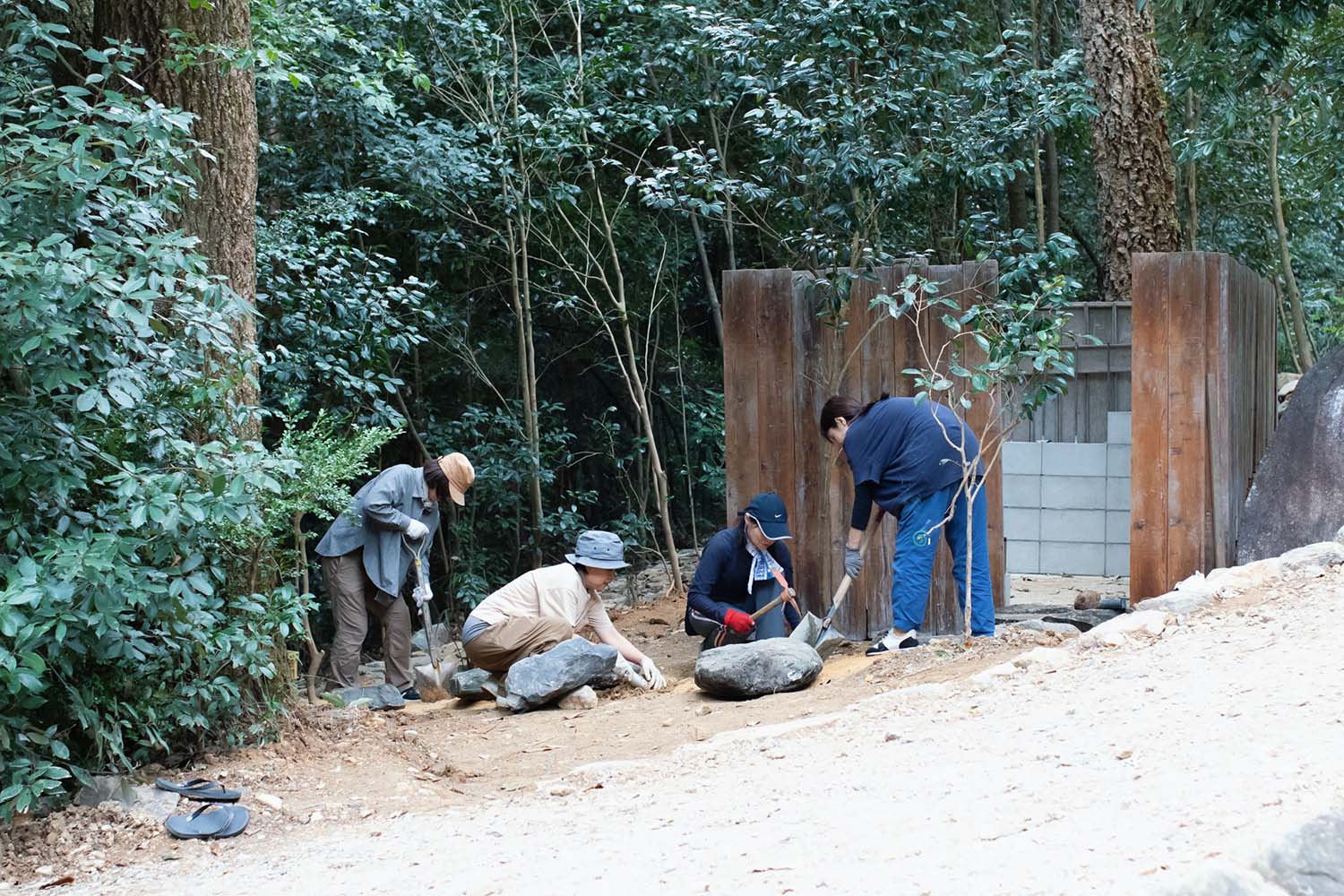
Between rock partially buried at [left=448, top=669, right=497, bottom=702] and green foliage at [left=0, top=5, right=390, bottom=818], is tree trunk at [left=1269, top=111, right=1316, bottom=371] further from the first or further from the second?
green foliage at [left=0, top=5, right=390, bottom=818]

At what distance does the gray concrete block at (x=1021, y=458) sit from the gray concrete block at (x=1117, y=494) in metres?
0.54

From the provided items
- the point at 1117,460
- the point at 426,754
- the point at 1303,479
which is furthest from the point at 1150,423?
the point at 426,754

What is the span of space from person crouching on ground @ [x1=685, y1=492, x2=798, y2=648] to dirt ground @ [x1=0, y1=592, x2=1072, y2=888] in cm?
38

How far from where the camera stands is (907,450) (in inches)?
235

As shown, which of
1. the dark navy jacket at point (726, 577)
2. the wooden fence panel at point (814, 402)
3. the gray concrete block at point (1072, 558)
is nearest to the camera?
the dark navy jacket at point (726, 577)

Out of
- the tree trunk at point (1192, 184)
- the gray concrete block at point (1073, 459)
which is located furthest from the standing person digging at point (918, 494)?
the tree trunk at point (1192, 184)

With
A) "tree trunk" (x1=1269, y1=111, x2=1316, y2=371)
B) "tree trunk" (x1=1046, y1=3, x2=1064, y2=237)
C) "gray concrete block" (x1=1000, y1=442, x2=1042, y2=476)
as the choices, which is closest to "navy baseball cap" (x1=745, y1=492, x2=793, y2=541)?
"gray concrete block" (x1=1000, y1=442, x2=1042, y2=476)

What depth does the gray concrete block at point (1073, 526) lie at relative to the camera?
915 cm

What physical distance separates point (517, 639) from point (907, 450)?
2195 mm

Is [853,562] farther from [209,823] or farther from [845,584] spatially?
[209,823]

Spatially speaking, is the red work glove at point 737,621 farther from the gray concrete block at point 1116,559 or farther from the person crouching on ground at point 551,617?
the gray concrete block at point 1116,559

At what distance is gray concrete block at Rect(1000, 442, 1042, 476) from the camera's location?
30.5 feet

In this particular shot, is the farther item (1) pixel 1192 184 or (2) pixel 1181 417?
(1) pixel 1192 184

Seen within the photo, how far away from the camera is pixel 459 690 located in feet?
20.9
